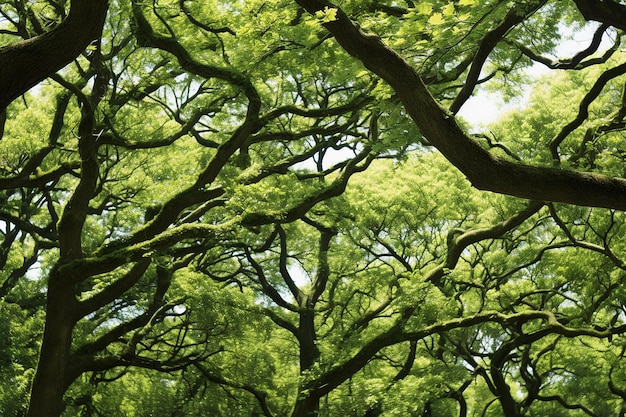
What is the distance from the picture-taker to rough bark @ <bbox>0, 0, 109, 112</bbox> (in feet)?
13.3

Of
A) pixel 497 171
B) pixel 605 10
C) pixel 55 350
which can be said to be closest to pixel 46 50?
pixel 497 171

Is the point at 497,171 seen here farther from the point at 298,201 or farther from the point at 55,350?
the point at 55,350

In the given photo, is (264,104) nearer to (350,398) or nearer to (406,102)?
(350,398)

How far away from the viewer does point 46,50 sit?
→ 4.18 meters

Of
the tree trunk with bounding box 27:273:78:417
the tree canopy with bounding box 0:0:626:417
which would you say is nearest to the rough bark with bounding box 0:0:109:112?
the tree canopy with bounding box 0:0:626:417

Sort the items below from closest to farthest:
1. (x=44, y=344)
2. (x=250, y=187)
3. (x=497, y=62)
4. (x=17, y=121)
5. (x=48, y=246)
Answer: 1. (x=250, y=187)
2. (x=44, y=344)
3. (x=497, y=62)
4. (x=17, y=121)
5. (x=48, y=246)

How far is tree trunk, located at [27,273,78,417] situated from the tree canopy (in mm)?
34

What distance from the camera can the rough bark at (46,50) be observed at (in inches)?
159

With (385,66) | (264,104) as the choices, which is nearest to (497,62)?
(264,104)

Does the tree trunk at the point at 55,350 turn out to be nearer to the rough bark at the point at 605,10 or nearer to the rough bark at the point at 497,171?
the rough bark at the point at 497,171

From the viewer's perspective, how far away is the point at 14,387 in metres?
14.8

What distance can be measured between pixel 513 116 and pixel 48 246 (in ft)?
39.2

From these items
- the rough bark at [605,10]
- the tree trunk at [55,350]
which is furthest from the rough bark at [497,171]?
the tree trunk at [55,350]

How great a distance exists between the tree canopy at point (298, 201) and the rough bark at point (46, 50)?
1cm
